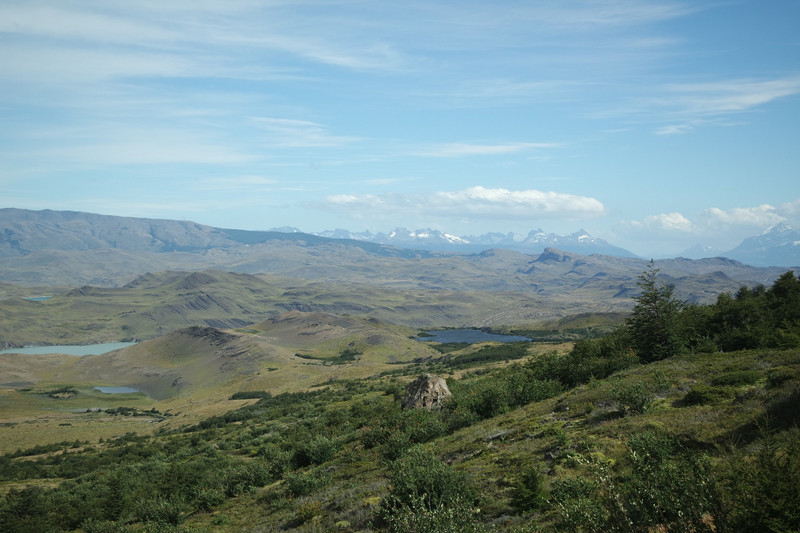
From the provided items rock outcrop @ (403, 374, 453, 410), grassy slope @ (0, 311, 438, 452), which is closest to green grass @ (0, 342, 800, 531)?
rock outcrop @ (403, 374, 453, 410)

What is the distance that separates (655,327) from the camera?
38.1 m

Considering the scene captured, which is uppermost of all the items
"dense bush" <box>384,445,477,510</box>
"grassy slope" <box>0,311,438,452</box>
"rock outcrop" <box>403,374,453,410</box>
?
"dense bush" <box>384,445,477,510</box>

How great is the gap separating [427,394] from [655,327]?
18779 mm

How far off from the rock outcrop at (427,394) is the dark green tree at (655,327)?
15.8m

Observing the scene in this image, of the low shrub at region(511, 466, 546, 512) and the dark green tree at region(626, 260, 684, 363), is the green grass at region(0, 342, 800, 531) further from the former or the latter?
the dark green tree at region(626, 260, 684, 363)

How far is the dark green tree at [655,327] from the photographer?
1439 inches

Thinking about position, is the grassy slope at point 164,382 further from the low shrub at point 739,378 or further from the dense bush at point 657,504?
the dense bush at point 657,504

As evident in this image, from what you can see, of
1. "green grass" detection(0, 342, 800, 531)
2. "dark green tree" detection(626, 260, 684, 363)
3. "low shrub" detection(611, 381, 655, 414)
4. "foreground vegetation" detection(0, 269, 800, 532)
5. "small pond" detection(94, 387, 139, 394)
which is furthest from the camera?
"small pond" detection(94, 387, 139, 394)

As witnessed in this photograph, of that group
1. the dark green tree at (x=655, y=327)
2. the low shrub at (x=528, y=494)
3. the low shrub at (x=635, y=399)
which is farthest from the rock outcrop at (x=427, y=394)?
the low shrub at (x=528, y=494)

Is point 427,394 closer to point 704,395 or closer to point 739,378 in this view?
point 704,395

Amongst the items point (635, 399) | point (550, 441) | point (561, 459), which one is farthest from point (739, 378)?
point (561, 459)

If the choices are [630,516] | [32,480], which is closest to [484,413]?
[630,516]

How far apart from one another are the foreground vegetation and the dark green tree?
0.12 m

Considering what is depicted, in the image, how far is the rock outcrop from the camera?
39.7 meters
